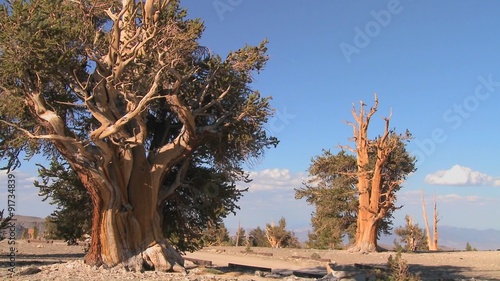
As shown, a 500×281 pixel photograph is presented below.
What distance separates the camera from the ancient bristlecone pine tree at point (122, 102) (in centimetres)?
1388

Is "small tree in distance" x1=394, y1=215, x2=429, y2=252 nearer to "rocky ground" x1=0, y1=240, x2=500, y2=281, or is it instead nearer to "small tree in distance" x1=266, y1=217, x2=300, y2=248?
"small tree in distance" x1=266, y1=217, x2=300, y2=248

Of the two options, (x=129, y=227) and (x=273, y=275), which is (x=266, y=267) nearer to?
(x=273, y=275)

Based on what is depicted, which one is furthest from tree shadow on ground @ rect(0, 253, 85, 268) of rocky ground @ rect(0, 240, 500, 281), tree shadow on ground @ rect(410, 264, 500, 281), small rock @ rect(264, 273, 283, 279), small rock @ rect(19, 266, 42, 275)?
tree shadow on ground @ rect(410, 264, 500, 281)

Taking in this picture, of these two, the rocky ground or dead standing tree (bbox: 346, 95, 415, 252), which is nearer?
the rocky ground

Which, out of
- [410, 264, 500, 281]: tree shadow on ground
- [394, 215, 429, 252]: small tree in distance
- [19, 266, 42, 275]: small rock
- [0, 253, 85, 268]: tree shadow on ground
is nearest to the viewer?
[19, 266, 42, 275]: small rock

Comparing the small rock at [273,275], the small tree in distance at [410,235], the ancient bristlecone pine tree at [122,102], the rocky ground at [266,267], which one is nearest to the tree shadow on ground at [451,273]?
the rocky ground at [266,267]

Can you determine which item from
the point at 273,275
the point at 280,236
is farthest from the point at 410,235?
the point at 273,275

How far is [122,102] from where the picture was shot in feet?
53.7

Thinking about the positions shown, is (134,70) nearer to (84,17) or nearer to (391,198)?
(84,17)

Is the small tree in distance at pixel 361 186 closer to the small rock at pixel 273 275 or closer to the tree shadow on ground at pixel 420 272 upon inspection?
the tree shadow on ground at pixel 420 272

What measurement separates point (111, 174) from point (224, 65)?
17.0ft

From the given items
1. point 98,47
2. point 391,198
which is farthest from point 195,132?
point 391,198

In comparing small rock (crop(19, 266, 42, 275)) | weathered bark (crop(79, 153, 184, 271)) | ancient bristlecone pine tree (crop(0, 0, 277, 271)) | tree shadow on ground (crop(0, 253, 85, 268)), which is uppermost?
ancient bristlecone pine tree (crop(0, 0, 277, 271))

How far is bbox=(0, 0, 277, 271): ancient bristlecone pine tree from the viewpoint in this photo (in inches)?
547
